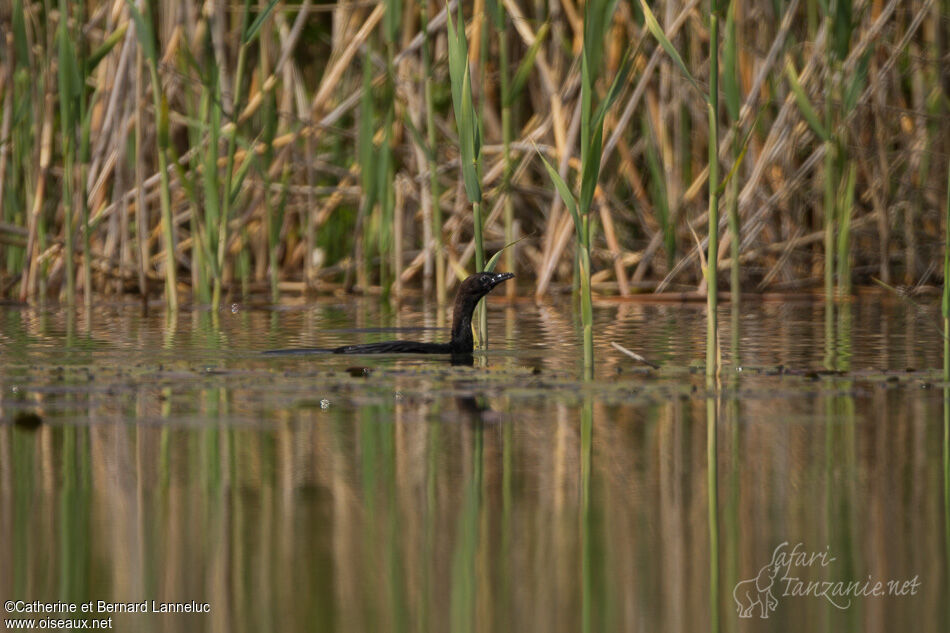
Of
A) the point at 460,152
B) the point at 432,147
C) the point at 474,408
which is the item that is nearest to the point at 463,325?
the point at 432,147

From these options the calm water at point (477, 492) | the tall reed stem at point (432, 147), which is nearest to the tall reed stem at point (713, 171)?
the calm water at point (477, 492)

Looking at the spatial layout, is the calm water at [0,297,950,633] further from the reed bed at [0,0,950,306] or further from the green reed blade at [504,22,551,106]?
the reed bed at [0,0,950,306]

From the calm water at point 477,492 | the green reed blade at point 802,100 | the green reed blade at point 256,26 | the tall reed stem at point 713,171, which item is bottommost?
the calm water at point 477,492

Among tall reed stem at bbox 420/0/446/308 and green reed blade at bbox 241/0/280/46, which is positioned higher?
green reed blade at bbox 241/0/280/46

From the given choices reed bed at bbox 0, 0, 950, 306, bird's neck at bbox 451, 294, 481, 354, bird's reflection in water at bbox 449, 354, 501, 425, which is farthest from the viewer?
reed bed at bbox 0, 0, 950, 306

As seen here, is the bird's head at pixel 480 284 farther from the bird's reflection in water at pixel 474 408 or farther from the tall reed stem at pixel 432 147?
the tall reed stem at pixel 432 147

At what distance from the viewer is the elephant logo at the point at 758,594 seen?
2.39 metres

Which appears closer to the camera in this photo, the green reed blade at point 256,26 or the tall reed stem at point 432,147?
the green reed blade at point 256,26

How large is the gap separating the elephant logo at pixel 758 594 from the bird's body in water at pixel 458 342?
11.3 feet

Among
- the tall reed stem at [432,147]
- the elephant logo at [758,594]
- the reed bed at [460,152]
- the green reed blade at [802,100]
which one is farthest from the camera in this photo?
the reed bed at [460,152]

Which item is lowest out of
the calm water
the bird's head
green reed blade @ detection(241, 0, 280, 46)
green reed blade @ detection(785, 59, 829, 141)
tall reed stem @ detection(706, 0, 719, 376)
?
the calm water

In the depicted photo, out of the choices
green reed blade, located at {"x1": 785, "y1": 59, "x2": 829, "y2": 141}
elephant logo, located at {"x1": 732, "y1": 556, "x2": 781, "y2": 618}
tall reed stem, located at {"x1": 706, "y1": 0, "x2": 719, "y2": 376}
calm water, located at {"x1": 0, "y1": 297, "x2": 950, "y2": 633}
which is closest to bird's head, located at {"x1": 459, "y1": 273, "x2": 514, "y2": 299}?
calm water, located at {"x1": 0, "y1": 297, "x2": 950, "y2": 633}

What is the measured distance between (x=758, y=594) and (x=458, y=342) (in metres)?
3.71

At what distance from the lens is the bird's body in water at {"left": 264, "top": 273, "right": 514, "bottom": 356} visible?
5906 mm
